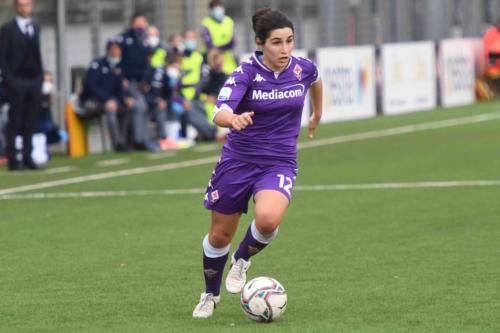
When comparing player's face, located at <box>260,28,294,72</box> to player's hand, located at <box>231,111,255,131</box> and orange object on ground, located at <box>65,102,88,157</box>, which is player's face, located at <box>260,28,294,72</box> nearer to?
player's hand, located at <box>231,111,255,131</box>

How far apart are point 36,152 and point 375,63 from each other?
40.0ft

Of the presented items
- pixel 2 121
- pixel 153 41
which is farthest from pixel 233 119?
pixel 153 41

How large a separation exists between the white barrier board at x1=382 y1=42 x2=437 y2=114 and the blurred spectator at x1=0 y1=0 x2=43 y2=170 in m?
13.3

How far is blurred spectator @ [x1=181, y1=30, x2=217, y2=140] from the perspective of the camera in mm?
25062

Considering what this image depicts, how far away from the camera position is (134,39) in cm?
2305

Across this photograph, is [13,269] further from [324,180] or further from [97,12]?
[97,12]

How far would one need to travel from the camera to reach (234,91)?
28.6ft

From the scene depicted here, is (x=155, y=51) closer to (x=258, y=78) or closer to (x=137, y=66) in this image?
(x=137, y=66)

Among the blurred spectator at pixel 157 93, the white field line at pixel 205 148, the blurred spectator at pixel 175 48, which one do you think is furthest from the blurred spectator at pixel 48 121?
the blurred spectator at pixel 175 48

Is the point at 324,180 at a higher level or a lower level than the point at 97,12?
lower

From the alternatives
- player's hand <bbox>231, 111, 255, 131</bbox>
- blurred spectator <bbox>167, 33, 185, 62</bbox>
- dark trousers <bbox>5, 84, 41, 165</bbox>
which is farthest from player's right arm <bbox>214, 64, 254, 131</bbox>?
blurred spectator <bbox>167, 33, 185, 62</bbox>

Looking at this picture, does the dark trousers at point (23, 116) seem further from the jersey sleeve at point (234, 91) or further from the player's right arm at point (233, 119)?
the player's right arm at point (233, 119)

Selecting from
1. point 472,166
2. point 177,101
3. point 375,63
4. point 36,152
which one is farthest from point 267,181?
point 375,63

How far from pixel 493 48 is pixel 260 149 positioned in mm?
26536
